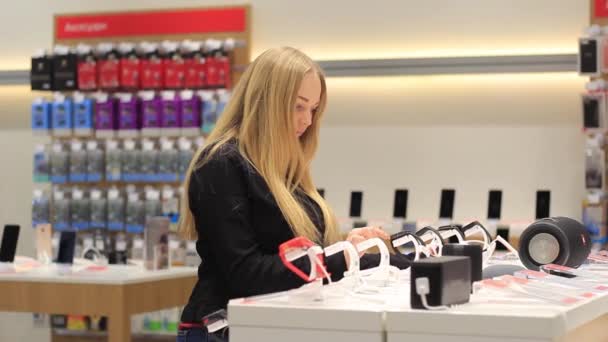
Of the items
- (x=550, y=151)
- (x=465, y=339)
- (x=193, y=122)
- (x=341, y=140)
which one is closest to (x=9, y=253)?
(x=193, y=122)

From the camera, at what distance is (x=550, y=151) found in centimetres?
758

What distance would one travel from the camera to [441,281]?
1910 mm

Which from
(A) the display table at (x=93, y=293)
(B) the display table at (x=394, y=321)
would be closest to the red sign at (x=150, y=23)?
(A) the display table at (x=93, y=293)

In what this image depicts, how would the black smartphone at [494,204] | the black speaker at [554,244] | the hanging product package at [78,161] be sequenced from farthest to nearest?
the hanging product package at [78,161] < the black smartphone at [494,204] < the black speaker at [554,244]

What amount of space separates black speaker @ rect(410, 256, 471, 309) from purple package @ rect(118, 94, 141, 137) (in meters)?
6.54

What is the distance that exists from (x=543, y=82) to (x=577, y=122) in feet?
1.27

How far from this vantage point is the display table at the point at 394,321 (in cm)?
184

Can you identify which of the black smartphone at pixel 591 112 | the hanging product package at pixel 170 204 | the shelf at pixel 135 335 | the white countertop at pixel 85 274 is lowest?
the shelf at pixel 135 335

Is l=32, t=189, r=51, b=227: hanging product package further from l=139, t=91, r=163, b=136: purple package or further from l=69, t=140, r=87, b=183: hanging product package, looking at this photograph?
l=139, t=91, r=163, b=136: purple package

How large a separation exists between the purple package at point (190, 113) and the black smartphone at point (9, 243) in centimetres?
220

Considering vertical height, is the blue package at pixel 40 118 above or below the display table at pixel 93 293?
above

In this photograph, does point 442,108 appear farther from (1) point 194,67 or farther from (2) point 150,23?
(2) point 150,23

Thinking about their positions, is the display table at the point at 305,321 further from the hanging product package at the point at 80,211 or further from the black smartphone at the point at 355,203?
the hanging product package at the point at 80,211

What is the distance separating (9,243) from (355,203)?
264cm
